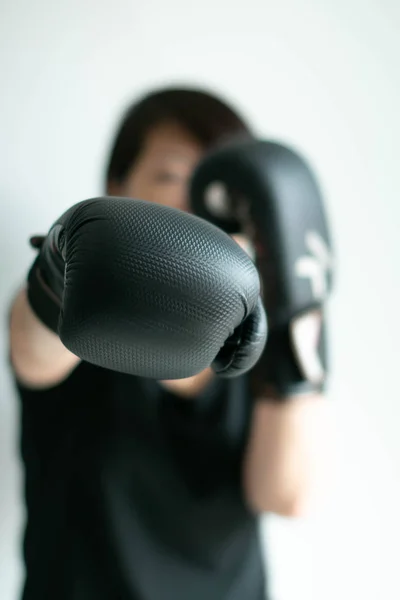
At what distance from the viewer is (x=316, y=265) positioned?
0.71 meters

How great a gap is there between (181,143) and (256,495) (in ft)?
1.72

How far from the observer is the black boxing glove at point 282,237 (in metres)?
0.68

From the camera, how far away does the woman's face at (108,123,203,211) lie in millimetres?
781

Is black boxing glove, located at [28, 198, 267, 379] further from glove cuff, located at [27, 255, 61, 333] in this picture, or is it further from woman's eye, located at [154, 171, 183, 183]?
woman's eye, located at [154, 171, 183, 183]

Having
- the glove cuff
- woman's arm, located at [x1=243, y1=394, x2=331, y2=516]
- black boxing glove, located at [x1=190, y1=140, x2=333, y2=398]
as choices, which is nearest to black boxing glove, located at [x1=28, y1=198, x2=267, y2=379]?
the glove cuff

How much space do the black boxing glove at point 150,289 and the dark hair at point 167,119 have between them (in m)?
0.44

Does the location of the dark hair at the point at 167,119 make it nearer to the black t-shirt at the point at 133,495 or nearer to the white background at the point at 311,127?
the white background at the point at 311,127

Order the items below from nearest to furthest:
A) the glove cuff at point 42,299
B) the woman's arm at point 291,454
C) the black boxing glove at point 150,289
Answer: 1. the black boxing glove at point 150,289
2. the glove cuff at point 42,299
3. the woman's arm at point 291,454

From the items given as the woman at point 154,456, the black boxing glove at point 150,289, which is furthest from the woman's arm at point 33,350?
the black boxing glove at point 150,289

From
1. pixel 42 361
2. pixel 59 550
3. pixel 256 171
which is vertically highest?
pixel 256 171

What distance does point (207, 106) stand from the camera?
823 millimetres

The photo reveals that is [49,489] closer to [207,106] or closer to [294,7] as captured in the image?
[207,106]

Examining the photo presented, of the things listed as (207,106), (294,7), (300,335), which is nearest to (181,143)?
(207,106)

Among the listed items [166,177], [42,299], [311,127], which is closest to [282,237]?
[166,177]
